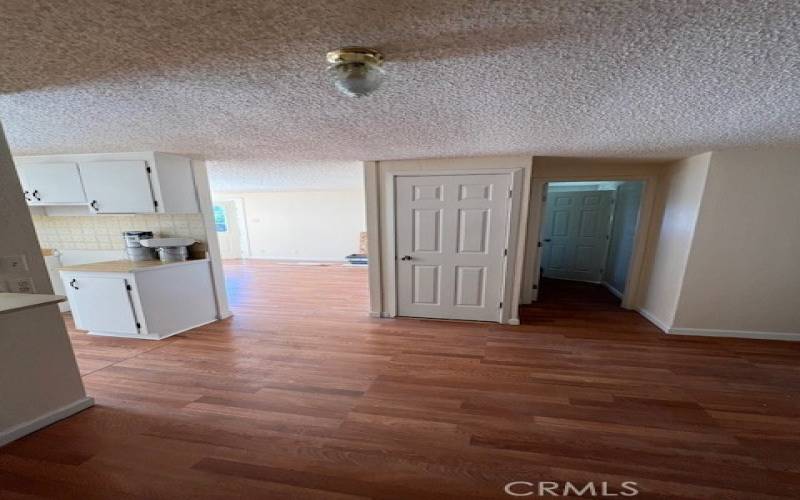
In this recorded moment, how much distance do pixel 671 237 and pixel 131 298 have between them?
603 cm

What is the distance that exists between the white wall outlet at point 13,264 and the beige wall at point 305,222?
5.57 metres

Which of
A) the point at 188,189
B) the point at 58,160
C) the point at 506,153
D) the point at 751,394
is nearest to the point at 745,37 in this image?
the point at 506,153

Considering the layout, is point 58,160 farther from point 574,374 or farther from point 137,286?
point 574,374

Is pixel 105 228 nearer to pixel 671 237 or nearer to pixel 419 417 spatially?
pixel 419 417

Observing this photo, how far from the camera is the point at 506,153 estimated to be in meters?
2.76

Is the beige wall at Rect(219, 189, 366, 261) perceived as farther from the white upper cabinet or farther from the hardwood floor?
the hardwood floor

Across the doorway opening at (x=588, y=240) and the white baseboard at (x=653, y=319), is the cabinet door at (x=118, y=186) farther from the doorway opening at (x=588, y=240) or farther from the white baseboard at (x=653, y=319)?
the white baseboard at (x=653, y=319)

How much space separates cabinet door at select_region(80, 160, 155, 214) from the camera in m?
2.76

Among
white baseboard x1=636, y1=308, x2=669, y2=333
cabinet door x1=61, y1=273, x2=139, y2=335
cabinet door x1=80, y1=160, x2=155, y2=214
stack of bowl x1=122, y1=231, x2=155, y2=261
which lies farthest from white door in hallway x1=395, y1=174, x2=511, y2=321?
stack of bowl x1=122, y1=231, x2=155, y2=261

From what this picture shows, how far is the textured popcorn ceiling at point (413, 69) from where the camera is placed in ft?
2.60

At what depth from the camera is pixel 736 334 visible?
2801 millimetres

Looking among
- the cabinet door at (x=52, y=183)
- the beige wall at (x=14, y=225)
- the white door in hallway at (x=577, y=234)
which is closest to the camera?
the beige wall at (x=14, y=225)

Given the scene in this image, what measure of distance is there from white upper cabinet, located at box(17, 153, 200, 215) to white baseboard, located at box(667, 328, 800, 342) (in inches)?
227

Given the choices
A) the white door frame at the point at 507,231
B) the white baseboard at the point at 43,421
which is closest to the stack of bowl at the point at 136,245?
the white baseboard at the point at 43,421
